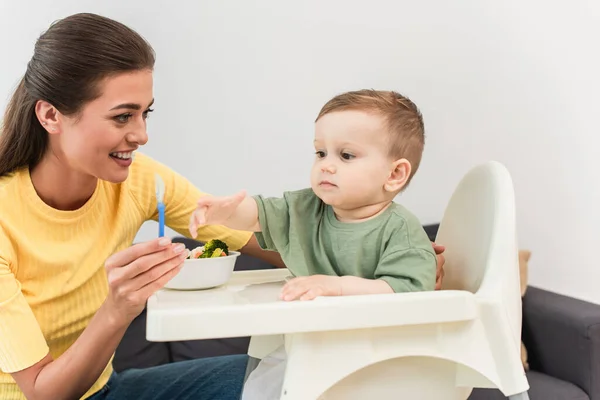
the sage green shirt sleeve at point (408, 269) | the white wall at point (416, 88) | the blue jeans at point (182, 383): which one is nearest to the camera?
the sage green shirt sleeve at point (408, 269)

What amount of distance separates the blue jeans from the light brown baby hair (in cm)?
54

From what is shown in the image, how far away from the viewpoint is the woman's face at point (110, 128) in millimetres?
1165

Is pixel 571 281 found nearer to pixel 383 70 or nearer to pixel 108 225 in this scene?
pixel 383 70

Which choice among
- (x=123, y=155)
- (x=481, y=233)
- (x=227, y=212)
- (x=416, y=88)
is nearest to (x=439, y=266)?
(x=481, y=233)

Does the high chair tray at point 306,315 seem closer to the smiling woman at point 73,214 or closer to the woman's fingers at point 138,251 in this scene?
the woman's fingers at point 138,251

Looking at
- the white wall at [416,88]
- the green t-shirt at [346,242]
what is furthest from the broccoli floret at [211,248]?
the white wall at [416,88]

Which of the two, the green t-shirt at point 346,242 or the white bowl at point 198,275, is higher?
the green t-shirt at point 346,242

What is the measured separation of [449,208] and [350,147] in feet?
0.85

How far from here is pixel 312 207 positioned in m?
1.08

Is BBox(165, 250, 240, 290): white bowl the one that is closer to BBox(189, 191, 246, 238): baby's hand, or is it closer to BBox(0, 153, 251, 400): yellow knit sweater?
BBox(189, 191, 246, 238): baby's hand

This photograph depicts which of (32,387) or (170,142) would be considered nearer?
(32,387)

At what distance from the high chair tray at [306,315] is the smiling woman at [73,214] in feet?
0.94

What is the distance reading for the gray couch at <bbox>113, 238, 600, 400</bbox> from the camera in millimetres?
1879

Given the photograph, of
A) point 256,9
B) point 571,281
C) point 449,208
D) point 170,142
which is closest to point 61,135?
point 449,208
